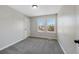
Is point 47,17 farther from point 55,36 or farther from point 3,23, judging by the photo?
point 3,23

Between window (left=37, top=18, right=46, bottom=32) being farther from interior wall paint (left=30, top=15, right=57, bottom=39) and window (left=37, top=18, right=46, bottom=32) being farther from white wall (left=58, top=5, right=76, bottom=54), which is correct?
white wall (left=58, top=5, right=76, bottom=54)

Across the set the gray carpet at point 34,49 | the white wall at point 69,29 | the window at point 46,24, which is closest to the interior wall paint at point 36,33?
the window at point 46,24

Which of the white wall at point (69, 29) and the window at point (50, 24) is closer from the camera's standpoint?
the white wall at point (69, 29)

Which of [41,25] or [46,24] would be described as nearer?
[46,24]

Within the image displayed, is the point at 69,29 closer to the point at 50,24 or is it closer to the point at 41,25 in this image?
the point at 50,24

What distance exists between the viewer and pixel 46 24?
6.46 metres

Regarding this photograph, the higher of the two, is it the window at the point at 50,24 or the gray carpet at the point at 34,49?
the window at the point at 50,24

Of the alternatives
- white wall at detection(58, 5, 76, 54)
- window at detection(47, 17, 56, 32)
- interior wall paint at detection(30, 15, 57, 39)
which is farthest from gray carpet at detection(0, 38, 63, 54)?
window at detection(47, 17, 56, 32)

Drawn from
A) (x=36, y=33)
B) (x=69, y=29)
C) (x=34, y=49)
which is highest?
(x=69, y=29)

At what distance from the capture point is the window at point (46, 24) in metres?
6.12

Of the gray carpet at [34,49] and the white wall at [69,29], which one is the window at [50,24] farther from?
the white wall at [69,29]

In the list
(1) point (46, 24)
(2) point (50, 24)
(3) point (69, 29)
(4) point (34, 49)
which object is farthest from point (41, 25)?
(3) point (69, 29)

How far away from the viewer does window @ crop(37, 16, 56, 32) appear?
6.12 metres
